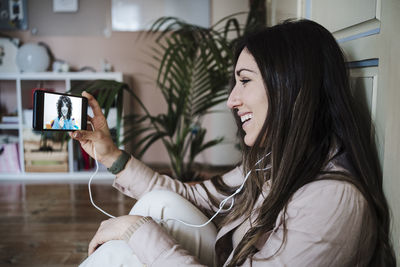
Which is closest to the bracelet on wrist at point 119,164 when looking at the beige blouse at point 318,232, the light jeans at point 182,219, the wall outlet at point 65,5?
the light jeans at point 182,219

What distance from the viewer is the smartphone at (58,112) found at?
33.6 inches

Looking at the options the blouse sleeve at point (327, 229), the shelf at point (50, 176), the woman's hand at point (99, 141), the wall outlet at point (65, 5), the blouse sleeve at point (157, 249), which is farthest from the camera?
the wall outlet at point (65, 5)

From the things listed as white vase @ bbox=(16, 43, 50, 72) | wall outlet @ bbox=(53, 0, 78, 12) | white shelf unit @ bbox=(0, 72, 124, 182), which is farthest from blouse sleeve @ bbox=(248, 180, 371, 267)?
wall outlet @ bbox=(53, 0, 78, 12)

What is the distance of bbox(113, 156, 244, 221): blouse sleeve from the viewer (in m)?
1.06

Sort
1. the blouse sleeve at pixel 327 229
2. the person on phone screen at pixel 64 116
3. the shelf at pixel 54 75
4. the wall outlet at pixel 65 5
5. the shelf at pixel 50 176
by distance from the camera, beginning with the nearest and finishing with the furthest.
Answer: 1. the blouse sleeve at pixel 327 229
2. the person on phone screen at pixel 64 116
3. the shelf at pixel 54 75
4. the shelf at pixel 50 176
5. the wall outlet at pixel 65 5

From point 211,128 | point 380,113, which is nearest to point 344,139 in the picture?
point 380,113

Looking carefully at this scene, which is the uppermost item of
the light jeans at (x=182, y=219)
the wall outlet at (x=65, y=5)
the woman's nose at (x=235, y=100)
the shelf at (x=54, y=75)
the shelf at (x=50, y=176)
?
the wall outlet at (x=65, y=5)

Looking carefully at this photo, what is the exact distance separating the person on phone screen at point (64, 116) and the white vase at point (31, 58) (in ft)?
7.41

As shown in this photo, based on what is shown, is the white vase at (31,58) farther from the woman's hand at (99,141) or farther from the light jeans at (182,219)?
the light jeans at (182,219)

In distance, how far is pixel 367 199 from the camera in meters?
0.58

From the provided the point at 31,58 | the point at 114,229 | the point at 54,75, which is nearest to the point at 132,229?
the point at 114,229

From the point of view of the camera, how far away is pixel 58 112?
904 mm

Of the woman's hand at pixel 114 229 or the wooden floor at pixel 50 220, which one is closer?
the woman's hand at pixel 114 229

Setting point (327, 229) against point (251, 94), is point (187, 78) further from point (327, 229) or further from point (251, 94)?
point (327, 229)
